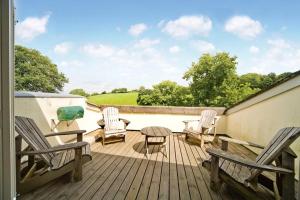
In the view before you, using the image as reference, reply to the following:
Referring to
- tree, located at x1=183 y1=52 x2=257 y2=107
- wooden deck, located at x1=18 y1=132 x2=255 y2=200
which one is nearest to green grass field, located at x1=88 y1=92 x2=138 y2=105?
tree, located at x1=183 y1=52 x2=257 y2=107

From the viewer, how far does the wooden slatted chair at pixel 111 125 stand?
15.5 feet

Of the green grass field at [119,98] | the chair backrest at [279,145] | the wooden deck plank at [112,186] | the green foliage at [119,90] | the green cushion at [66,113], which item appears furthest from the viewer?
the green foliage at [119,90]

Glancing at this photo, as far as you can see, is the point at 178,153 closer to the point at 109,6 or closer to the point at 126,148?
the point at 126,148

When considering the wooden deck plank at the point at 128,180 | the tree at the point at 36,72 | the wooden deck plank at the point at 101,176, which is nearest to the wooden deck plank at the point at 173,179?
the wooden deck plank at the point at 128,180

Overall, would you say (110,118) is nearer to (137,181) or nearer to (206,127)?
(206,127)

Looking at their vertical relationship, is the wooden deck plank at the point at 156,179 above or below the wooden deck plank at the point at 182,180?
above

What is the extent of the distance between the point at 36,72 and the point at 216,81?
539 inches

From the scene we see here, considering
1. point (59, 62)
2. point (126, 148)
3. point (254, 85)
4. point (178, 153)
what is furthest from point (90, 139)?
point (59, 62)

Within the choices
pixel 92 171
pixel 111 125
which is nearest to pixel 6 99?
pixel 92 171

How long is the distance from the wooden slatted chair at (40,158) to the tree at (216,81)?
10.1m

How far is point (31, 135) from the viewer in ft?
8.21

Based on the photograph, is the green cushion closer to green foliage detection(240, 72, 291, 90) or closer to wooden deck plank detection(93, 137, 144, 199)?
wooden deck plank detection(93, 137, 144, 199)

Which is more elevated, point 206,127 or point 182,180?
point 206,127

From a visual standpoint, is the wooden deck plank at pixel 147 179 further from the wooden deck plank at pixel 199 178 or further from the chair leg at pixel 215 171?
the chair leg at pixel 215 171
